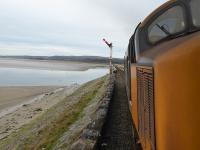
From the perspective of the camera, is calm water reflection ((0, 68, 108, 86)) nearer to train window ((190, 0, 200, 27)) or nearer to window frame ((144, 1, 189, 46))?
window frame ((144, 1, 189, 46))

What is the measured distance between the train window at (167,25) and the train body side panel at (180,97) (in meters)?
1.18

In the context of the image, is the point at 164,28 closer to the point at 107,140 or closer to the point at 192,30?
the point at 192,30

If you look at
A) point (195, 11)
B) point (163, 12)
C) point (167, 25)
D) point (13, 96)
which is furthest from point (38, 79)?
point (195, 11)

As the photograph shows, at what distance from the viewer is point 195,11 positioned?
4.75 meters

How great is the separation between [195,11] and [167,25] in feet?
2.55

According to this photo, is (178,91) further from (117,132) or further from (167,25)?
(117,132)

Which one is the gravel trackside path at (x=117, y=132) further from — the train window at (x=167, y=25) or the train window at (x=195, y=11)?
the train window at (x=195, y=11)

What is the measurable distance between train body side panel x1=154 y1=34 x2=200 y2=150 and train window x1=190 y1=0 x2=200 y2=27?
0.87 m

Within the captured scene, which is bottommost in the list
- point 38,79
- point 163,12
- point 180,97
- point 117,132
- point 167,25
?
point 38,79

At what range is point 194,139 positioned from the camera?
3.32 meters

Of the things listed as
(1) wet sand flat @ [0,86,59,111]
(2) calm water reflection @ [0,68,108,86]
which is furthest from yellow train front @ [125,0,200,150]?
(2) calm water reflection @ [0,68,108,86]

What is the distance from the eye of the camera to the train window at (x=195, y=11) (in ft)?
15.0

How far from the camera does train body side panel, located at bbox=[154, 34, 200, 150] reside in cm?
334

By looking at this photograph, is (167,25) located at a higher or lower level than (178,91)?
higher
